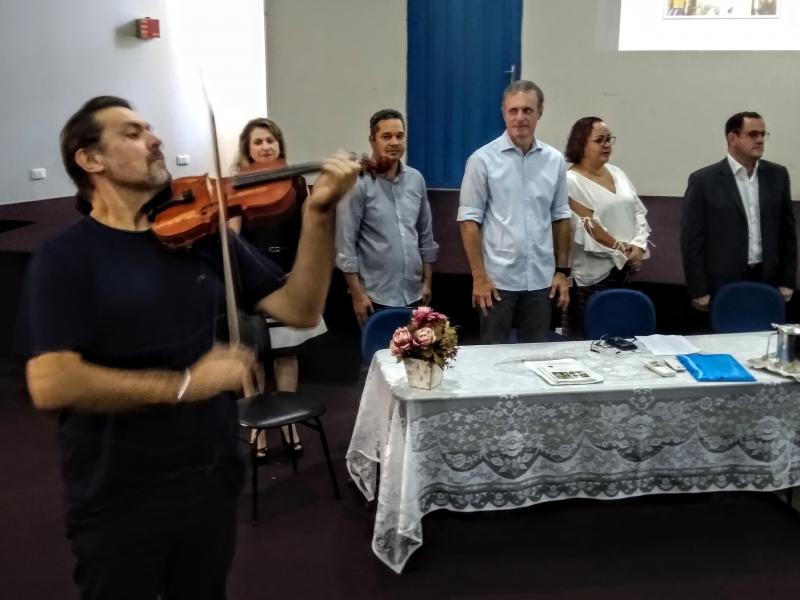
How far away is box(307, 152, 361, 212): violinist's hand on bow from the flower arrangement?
1.05m

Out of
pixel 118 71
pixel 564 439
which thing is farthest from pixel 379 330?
pixel 118 71

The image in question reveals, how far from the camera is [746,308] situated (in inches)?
143

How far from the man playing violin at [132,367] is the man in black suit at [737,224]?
8.63ft

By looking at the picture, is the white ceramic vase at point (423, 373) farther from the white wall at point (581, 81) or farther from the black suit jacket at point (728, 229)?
the white wall at point (581, 81)

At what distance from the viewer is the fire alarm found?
21.8ft

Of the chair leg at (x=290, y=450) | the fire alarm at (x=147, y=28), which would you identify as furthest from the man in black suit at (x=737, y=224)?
the fire alarm at (x=147, y=28)

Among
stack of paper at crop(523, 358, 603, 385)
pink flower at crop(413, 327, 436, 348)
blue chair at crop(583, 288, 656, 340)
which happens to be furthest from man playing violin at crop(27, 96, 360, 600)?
blue chair at crop(583, 288, 656, 340)

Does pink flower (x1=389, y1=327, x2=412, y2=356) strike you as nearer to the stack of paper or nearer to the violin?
the stack of paper

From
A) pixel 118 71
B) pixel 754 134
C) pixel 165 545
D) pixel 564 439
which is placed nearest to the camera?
pixel 165 545

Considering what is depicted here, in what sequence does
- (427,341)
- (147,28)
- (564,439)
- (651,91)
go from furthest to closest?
(147,28)
(651,91)
(564,439)
(427,341)

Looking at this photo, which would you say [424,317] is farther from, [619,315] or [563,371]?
[619,315]

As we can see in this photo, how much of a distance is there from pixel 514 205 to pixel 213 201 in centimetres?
198

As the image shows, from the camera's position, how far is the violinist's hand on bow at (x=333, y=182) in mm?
1529

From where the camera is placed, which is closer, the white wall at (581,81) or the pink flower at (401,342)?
the pink flower at (401,342)
